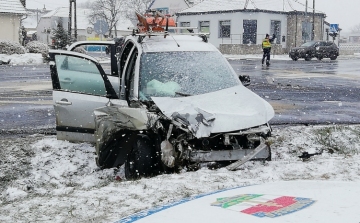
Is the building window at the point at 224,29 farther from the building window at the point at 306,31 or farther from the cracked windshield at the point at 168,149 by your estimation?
the cracked windshield at the point at 168,149

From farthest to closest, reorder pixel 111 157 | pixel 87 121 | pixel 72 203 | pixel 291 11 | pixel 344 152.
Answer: pixel 291 11 < pixel 344 152 < pixel 87 121 < pixel 111 157 < pixel 72 203

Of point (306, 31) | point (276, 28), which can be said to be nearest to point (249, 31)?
point (276, 28)

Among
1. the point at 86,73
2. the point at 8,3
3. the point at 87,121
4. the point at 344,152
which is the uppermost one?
the point at 8,3

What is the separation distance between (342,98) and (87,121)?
9550 millimetres

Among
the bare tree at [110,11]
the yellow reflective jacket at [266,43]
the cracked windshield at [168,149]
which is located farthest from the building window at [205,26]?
the cracked windshield at [168,149]

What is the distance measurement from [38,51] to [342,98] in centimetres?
2709

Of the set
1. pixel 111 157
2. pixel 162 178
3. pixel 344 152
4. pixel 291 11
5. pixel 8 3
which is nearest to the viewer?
pixel 162 178

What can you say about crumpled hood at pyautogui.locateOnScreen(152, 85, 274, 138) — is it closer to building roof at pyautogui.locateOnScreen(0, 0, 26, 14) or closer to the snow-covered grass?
the snow-covered grass

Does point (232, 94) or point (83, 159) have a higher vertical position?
point (232, 94)

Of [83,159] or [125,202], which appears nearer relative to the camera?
[125,202]

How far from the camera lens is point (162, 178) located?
5629mm

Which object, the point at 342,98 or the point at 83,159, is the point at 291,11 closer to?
the point at 342,98

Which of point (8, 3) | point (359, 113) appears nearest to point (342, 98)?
point (359, 113)

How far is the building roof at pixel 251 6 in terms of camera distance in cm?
4731
